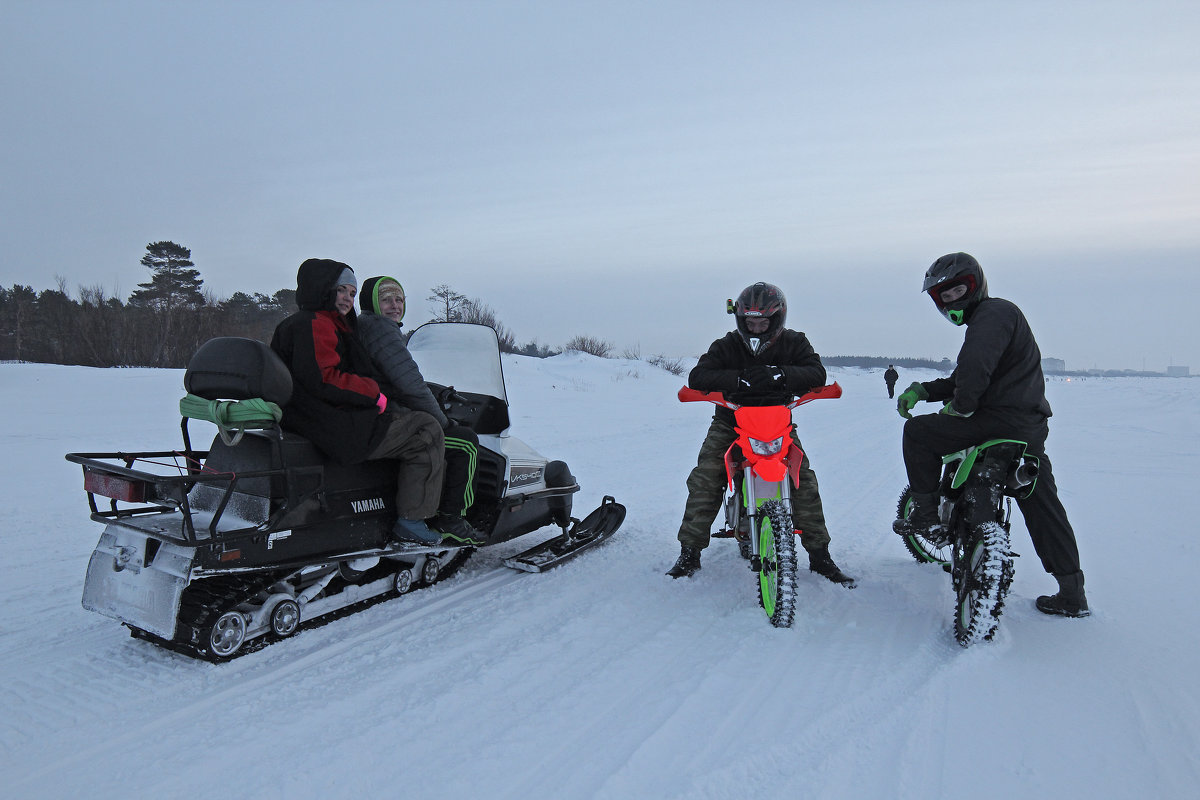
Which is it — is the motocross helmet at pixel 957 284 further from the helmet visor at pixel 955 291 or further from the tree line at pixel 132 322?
the tree line at pixel 132 322

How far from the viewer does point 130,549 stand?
3.16 metres

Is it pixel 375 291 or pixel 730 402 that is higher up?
pixel 375 291

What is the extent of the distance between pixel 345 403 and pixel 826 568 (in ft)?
10.2

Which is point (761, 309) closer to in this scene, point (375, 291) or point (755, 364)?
point (755, 364)

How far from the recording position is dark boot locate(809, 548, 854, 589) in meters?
4.31

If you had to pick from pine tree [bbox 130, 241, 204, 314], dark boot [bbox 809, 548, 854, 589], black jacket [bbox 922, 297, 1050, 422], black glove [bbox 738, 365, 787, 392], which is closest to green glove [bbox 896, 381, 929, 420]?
black jacket [bbox 922, 297, 1050, 422]

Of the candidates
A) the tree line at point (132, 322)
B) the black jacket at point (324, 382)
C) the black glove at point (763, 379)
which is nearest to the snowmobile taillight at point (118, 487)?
the black jacket at point (324, 382)

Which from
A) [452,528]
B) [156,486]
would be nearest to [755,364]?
[452,528]

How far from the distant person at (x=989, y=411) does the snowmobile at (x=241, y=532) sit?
2820mm

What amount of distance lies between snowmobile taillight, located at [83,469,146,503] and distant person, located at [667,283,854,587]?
9.85 ft

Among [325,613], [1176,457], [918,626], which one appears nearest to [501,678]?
[325,613]

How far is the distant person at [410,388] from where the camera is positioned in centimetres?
387

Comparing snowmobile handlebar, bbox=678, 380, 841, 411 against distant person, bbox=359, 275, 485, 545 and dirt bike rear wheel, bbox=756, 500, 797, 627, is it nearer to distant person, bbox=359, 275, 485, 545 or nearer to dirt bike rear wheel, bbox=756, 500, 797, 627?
dirt bike rear wheel, bbox=756, 500, 797, 627

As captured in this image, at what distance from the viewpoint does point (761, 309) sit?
422 centimetres
